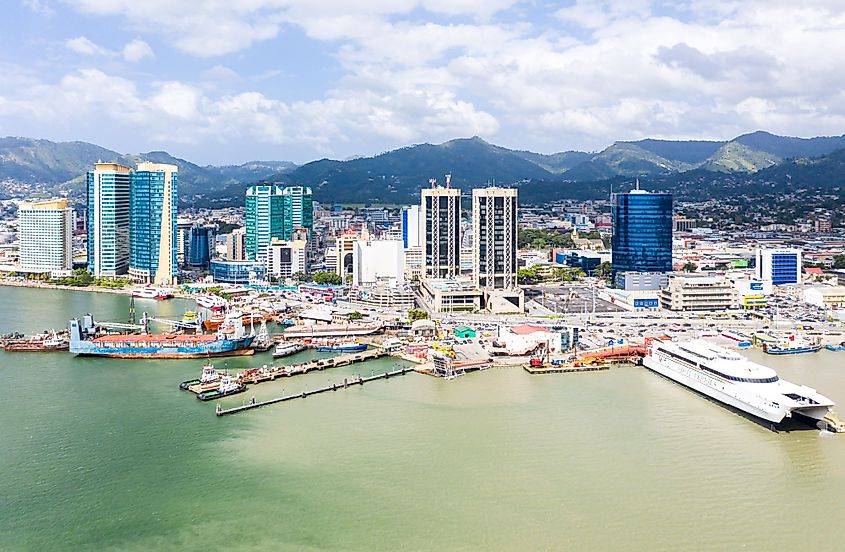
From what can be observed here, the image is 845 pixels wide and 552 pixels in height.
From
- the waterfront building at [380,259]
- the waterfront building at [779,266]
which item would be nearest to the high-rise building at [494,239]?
the waterfront building at [380,259]

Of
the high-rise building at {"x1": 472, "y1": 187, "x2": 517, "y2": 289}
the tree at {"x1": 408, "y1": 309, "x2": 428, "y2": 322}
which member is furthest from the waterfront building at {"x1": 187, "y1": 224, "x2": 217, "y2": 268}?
the tree at {"x1": 408, "y1": 309, "x2": 428, "y2": 322}

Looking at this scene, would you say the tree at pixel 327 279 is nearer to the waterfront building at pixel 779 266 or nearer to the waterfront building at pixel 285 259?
the waterfront building at pixel 285 259

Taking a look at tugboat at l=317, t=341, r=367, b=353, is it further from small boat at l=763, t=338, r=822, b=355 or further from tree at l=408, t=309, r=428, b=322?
small boat at l=763, t=338, r=822, b=355

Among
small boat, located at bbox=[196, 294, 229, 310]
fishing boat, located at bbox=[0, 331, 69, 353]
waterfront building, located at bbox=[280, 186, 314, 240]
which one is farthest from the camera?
waterfront building, located at bbox=[280, 186, 314, 240]

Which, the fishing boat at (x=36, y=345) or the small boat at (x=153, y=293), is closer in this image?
the fishing boat at (x=36, y=345)

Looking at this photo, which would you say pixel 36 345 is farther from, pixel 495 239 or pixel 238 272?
pixel 495 239
